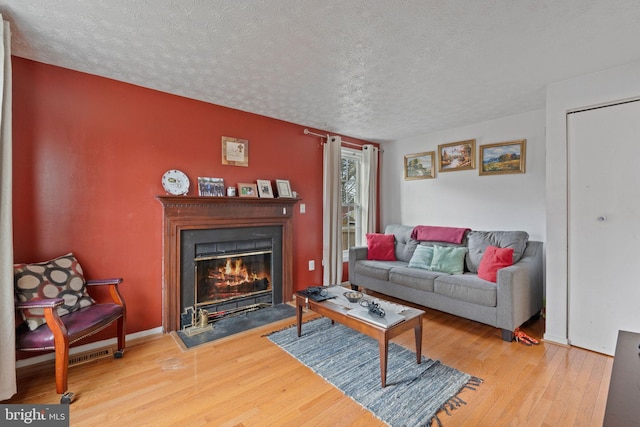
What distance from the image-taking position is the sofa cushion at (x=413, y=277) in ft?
10.2

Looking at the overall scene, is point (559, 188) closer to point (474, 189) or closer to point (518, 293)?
point (518, 293)

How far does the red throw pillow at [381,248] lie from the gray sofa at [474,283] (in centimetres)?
11

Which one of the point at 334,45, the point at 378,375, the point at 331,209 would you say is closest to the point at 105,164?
the point at 334,45

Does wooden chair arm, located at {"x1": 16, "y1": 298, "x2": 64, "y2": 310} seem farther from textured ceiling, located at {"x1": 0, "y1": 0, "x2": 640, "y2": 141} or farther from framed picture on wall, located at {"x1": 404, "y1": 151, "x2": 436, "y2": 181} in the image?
framed picture on wall, located at {"x1": 404, "y1": 151, "x2": 436, "y2": 181}

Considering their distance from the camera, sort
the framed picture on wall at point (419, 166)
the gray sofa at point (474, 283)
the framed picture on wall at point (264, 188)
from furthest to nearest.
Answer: the framed picture on wall at point (419, 166)
the framed picture on wall at point (264, 188)
the gray sofa at point (474, 283)

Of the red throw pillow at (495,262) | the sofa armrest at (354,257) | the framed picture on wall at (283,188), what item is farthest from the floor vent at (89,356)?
the red throw pillow at (495,262)

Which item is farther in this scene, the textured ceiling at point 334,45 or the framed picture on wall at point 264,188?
the framed picture on wall at point 264,188

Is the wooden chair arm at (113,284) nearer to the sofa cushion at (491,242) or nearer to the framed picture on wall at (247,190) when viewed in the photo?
the framed picture on wall at (247,190)

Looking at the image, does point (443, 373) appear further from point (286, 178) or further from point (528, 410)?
point (286, 178)

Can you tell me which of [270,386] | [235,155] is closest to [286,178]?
[235,155]

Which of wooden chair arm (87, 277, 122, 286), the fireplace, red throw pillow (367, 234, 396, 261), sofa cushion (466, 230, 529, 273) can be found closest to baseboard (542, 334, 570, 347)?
sofa cushion (466, 230, 529, 273)

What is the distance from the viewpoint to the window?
4.57 m

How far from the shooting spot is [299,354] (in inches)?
93.5

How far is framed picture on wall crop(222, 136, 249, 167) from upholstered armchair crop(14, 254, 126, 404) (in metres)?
1.60
